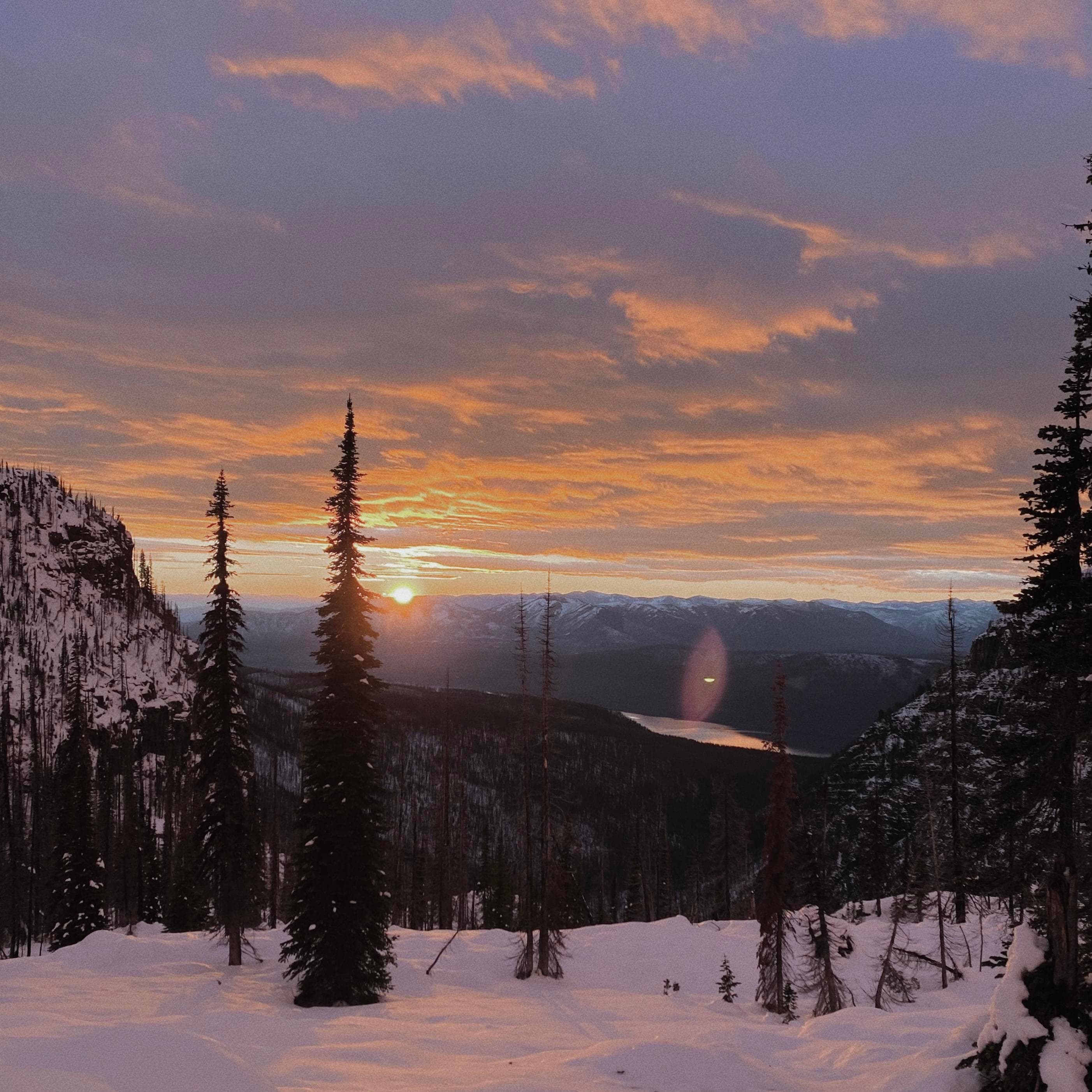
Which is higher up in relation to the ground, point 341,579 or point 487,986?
point 341,579

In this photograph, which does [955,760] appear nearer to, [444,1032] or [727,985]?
[727,985]

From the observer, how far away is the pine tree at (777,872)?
28.6 m

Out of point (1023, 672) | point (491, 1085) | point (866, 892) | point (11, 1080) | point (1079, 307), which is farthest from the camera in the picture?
point (866, 892)

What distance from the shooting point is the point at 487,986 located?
1038 inches

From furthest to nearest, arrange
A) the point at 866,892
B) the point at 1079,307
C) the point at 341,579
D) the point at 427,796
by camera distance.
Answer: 1. the point at 427,796
2. the point at 866,892
3. the point at 341,579
4. the point at 1079,307

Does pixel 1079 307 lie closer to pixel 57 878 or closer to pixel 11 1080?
pixel 11 1080

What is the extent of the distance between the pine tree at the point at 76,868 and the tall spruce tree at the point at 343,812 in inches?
1083

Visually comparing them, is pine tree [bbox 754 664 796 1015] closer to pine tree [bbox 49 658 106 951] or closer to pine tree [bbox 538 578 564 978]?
pine tree [bbox 538 578 564 978]

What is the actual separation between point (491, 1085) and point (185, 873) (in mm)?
45411

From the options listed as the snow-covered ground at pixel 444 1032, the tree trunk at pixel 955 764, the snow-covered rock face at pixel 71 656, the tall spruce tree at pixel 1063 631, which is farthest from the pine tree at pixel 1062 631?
the snow-covered rock face at pixel 71 656

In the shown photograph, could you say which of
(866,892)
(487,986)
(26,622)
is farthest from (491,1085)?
(26,622)

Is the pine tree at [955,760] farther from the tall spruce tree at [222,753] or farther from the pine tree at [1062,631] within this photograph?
the tall spruce tree at [222,753]

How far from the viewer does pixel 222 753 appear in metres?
27.9

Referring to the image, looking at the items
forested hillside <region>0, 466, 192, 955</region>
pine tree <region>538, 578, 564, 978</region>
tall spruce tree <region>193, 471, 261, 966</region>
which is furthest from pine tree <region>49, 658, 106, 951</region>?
pine tree <region>538, 578, 564, 978</region>
